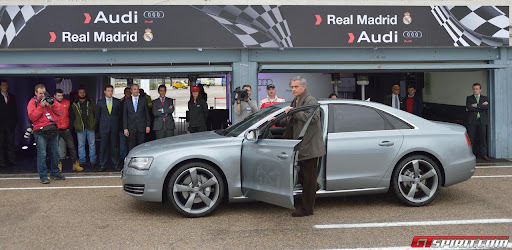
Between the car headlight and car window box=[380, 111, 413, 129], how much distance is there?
3085 millimetres

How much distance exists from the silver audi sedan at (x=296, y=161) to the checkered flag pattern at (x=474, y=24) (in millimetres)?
4835

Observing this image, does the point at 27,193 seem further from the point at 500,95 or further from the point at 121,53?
the point at 500,95

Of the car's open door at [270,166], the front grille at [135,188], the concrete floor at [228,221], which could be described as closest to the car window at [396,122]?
the concrete floor at [228,221]

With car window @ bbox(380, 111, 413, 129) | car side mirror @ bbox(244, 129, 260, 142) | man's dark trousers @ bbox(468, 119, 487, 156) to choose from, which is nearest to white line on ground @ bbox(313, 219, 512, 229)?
car side mirror @ bbox(244, 129, 260, 142)

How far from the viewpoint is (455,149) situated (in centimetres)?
658

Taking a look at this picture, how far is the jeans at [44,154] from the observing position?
853 centimetres

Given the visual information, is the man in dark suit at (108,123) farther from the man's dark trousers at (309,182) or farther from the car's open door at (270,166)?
Answer: the man's dark trousers at (309,182)

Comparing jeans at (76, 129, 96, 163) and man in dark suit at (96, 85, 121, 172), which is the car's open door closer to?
man in dark suit at (96, 85, 121, 172)

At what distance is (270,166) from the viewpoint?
574 centimetres

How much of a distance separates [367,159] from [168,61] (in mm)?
5580

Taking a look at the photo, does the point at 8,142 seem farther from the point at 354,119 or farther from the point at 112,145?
the point at 354,119

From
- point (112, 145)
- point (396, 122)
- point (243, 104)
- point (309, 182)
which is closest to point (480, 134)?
A: point (396, 122)

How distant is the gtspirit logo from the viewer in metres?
4.89

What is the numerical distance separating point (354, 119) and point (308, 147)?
914 millimetres
